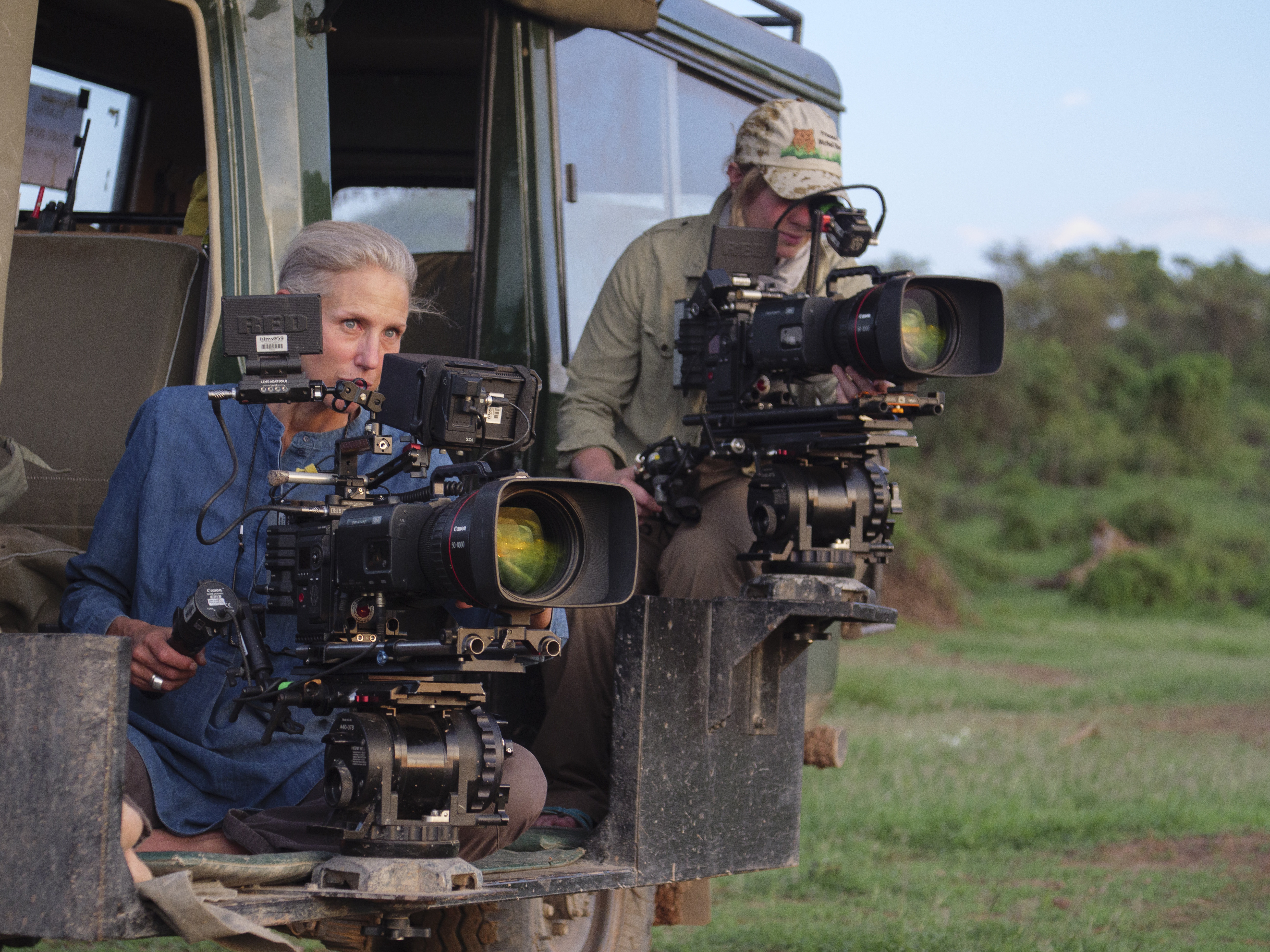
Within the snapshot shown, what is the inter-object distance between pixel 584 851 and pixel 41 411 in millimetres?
1719

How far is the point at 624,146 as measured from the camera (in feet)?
14.8

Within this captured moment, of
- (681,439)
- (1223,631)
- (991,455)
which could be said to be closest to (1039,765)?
(681,439)

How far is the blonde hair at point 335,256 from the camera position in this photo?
3031 millimetres

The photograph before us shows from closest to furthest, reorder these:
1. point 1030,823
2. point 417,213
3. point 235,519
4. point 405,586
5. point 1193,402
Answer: point 405,586 < point 235,519 < point 417,213 < point 1030,823 < point 1193,402

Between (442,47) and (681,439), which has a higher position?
(442,47)

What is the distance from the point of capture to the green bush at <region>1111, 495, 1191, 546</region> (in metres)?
22.0

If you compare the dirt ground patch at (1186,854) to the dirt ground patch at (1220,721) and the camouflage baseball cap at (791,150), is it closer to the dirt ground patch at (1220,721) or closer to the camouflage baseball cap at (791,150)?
the dirt ground patch at (1220,721)

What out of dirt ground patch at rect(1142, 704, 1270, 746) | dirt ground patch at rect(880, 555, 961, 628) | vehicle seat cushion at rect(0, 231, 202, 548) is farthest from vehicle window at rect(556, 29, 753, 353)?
dirt ground patch at rect(880, 555, 961, 628)

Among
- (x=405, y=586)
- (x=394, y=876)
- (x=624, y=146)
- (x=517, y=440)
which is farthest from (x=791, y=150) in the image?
(x=394, y=876)

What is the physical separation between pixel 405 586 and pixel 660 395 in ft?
5.82

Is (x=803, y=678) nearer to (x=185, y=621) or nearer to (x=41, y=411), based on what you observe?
(x=185, y=621)

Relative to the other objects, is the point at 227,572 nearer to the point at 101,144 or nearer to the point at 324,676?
the point at 324,676

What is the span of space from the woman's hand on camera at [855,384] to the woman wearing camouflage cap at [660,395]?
5 centimetres

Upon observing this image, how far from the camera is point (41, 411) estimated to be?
3689 mm
